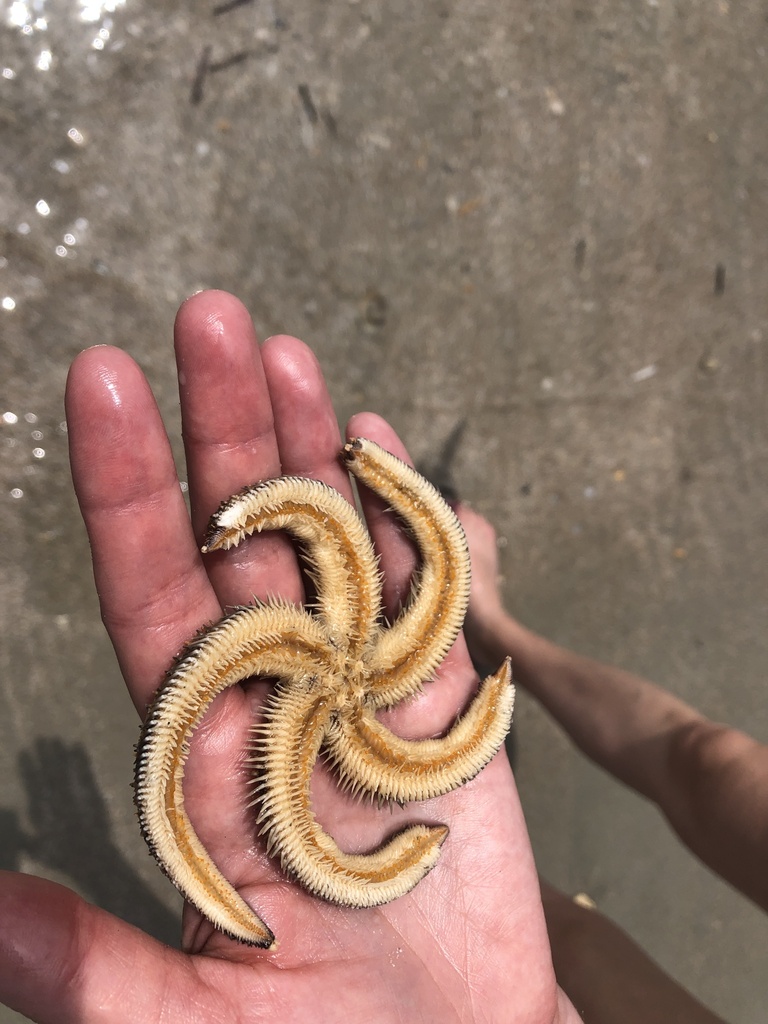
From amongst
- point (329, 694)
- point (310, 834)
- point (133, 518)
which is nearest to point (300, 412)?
point (133, 518)

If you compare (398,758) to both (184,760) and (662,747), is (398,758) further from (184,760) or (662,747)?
(662,747)

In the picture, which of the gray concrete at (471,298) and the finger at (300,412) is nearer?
the finger at (300,412)

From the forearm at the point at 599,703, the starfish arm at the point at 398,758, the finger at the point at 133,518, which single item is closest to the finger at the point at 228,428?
the finger at the point at 133,518

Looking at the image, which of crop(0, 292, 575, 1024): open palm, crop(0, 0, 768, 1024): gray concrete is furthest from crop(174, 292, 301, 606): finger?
crop(0, 0, 768, 1024): gray concrete

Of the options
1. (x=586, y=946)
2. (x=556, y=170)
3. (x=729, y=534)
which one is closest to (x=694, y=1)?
(x=556, y=170)

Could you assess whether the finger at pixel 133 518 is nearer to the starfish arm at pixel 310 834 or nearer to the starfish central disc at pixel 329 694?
the starfish central disc at pixel 329 694

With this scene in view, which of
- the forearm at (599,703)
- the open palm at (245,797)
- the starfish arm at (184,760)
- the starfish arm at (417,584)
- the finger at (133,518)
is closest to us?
the open palm at (245,797)
